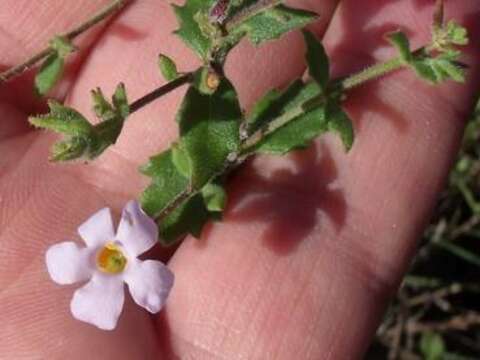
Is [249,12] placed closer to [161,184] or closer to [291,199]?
[161,184]

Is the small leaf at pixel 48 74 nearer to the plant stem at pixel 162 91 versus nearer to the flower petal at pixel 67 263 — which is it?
the plant stem at pixel 162 91

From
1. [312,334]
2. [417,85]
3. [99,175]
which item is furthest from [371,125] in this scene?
[99,175]

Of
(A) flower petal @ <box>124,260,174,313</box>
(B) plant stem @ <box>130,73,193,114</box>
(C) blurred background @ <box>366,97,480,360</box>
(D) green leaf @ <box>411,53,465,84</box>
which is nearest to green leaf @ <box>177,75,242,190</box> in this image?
(B) plant stem @ <box>130,73,193,114</box>

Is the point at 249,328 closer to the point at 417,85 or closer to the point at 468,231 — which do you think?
the point at 417,85

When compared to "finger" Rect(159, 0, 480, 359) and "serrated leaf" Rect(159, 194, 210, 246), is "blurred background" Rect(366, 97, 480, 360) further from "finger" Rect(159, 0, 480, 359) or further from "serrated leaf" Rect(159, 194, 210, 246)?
"serrated leaf" Rect(159, 194, 210, 246)

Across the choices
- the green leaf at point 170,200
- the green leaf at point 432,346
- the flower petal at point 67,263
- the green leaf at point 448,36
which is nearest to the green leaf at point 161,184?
the green leaf at point 170,200

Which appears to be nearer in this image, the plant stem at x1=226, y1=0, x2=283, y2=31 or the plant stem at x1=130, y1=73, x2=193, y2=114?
the plant stem at x1=130, y1=73, x2=193, y2=114

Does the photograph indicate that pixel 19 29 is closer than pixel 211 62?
No

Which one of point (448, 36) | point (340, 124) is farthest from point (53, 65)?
point (448, 36)
